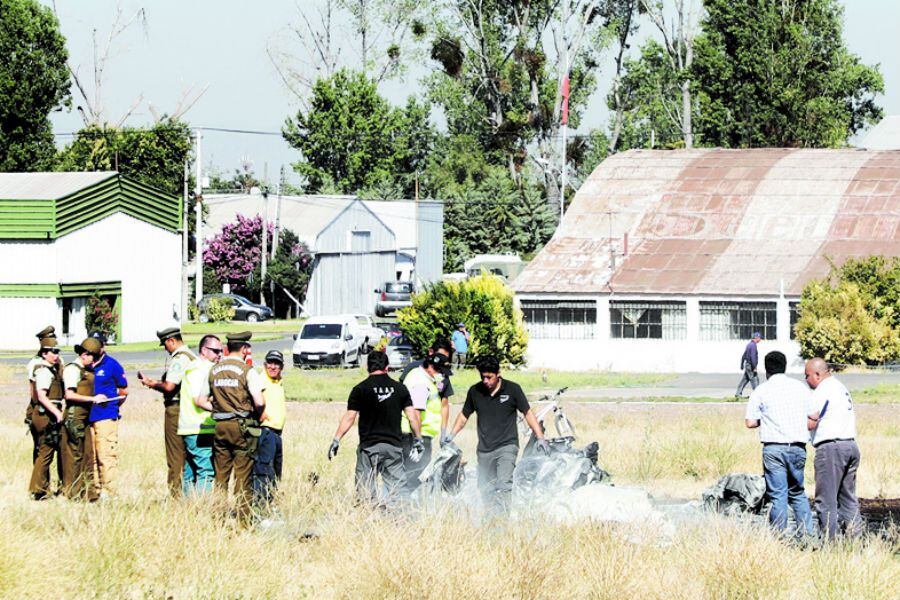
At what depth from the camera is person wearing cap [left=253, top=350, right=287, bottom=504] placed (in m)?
14.1

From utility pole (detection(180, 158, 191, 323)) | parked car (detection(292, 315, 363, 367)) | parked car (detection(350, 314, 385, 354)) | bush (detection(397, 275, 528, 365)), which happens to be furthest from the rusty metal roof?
utility pole (detection(180, 158, 191, 323))

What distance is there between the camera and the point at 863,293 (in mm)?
42281

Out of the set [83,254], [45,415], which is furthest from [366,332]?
[45,415]

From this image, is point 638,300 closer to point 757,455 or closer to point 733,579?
point 757,455

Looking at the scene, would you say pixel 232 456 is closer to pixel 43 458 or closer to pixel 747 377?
pixel 43 458

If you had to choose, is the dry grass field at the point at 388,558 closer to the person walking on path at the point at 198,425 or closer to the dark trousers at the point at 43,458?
the person walking on path at the point at 198,425

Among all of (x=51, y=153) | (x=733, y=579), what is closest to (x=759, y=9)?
(x=51, y=153)

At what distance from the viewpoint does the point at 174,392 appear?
15.0 metres

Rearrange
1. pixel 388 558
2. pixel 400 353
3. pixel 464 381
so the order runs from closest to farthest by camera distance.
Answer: pixel 388 558 < pixel 464 381 < pixel 400 353

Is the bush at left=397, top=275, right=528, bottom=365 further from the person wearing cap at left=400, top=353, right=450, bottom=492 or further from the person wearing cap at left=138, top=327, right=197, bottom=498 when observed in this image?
the person wearing cap at left=138, top=327, right=197, bottom=498

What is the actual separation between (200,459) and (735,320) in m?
31.9

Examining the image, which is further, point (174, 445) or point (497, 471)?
point (174, 445)

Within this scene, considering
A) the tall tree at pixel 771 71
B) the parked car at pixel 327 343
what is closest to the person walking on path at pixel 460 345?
the parked car at pixel 327 343

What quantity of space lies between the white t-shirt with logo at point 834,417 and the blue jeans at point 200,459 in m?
5.70
